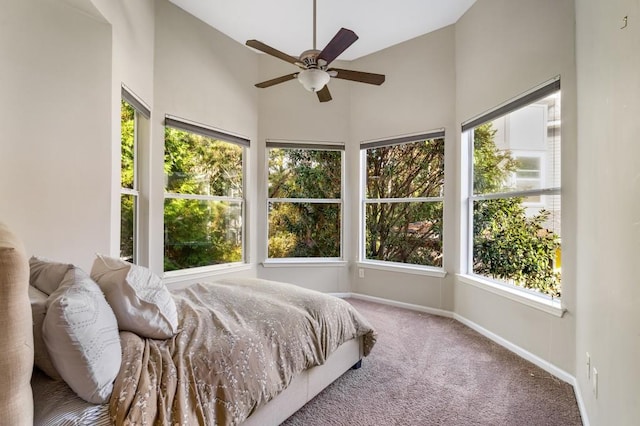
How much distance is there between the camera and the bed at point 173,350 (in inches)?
42.2

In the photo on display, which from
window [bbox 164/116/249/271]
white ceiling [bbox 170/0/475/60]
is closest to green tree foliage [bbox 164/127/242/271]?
window [bbox 164/116/249/271]

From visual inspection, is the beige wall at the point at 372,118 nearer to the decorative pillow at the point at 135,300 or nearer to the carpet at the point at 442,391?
the carpet at the point at 442,391

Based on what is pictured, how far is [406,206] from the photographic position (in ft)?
13.4

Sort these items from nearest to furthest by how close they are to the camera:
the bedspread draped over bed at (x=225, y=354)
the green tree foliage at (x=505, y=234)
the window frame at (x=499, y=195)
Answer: the bedspread draped over bed at (x=225, y=354), the window frame at (x=499, y=195), the green tree foliage at (x=505, y=234)

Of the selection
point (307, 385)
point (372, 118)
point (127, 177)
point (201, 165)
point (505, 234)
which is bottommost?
point (307, 385)

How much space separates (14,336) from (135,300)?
2.13 ft

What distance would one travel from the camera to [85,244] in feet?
7.40

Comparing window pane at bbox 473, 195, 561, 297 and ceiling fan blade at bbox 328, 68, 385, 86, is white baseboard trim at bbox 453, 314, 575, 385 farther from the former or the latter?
ceiling fan blade at bbox 328, 68, 385, 86

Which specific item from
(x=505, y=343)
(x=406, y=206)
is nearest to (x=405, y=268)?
(x=406, y=206)

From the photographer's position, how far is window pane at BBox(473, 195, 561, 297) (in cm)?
256

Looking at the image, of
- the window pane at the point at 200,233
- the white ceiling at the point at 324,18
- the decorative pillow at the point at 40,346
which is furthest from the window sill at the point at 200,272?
the white ceiling at the point at 324,18

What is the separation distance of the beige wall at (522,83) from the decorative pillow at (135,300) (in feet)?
8.67

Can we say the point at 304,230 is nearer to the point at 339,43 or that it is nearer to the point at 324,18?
the point at 324,18

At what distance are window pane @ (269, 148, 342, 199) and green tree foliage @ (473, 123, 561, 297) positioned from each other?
71.7 inches
